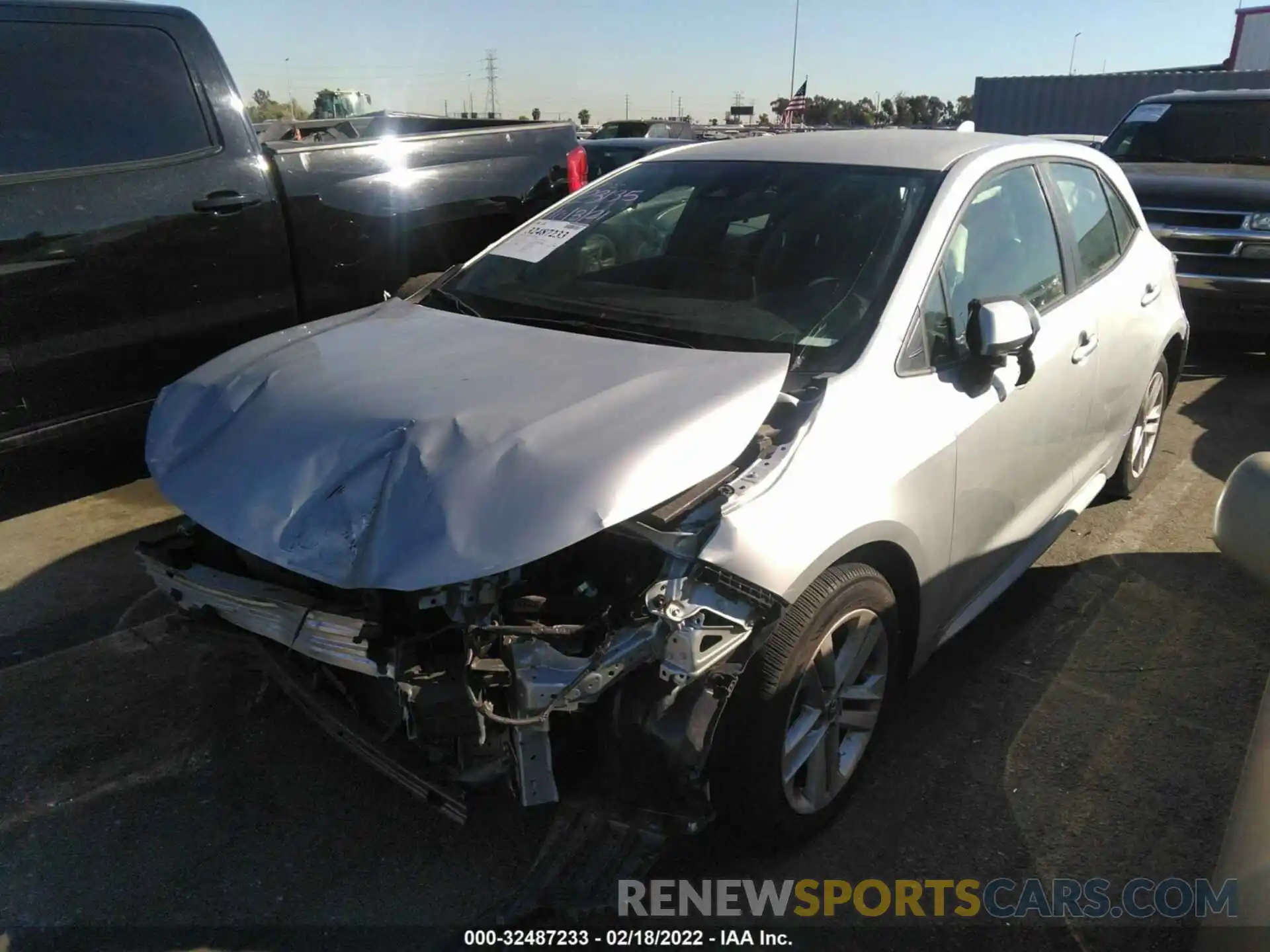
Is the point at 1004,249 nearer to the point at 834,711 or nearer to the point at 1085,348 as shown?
the point at 1085,348

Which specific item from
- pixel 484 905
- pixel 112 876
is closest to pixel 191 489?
pixel 112 876

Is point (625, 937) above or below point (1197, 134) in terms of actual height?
below

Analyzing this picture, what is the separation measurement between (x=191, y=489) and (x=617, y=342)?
121cm

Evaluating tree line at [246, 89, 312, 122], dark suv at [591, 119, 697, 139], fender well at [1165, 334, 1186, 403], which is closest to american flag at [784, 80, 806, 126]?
dark suv at [591, 119, 697, 139]

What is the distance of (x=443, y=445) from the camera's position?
7.21ft

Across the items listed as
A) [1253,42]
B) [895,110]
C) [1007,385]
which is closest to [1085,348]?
[1007,385]

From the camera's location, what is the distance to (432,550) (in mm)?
1982

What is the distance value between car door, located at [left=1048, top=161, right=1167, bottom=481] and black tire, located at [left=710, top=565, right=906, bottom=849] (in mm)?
1826

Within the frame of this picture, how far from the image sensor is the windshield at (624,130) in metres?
21.2

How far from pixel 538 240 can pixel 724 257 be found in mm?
774

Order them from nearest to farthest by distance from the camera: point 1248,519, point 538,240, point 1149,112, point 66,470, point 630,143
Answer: point 1248,519 → point 538,240 → point 66,470 → point 1149,112 → point 630,143

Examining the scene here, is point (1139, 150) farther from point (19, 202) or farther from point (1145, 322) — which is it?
point (19, 202)

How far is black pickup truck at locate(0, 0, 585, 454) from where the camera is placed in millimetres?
3445

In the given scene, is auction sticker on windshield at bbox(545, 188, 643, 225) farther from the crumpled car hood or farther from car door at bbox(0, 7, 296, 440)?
car door at bbox(0, 7, 296, 440)
